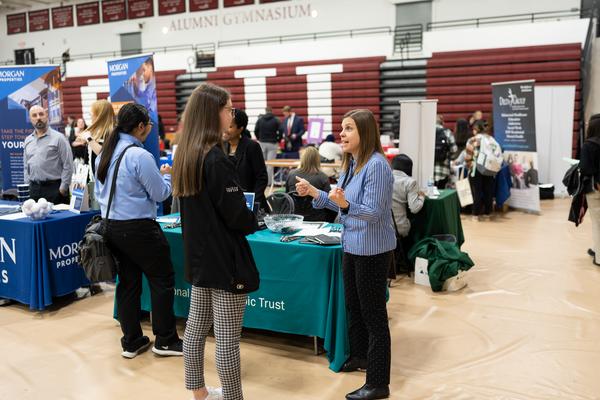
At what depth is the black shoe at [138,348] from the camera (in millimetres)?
3291

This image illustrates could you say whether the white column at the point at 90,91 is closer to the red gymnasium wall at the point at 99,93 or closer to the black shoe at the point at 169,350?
the red gymnasium wall at the point at 99,93

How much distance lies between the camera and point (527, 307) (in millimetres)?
4051

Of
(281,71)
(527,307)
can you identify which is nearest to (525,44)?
(281,71)

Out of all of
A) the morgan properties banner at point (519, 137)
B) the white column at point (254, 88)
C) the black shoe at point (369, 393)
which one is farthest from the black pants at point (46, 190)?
the white column at point (254, 88)

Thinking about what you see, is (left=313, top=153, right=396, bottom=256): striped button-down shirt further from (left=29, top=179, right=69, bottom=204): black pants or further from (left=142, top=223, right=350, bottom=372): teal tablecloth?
(left=29, top=179, right=69, bottom=204): black pants

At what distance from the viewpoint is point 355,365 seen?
119 inches

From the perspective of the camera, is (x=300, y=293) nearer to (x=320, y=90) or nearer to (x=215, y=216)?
(x=215, y=216)

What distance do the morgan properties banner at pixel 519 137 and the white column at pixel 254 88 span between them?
650 centimetres

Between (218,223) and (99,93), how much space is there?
50.2 feet

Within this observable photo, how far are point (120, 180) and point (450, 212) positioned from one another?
10.4ft

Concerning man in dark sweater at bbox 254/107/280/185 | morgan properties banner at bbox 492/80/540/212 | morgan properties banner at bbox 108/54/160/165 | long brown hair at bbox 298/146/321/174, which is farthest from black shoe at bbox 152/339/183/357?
man in dark sweater at bbox 254/107/280/185

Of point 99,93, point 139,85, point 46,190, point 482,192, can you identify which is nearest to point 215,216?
point 139,85

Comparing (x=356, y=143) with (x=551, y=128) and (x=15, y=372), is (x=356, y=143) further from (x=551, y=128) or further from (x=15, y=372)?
(x=551, y=128)

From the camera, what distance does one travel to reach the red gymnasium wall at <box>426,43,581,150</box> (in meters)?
9.86
